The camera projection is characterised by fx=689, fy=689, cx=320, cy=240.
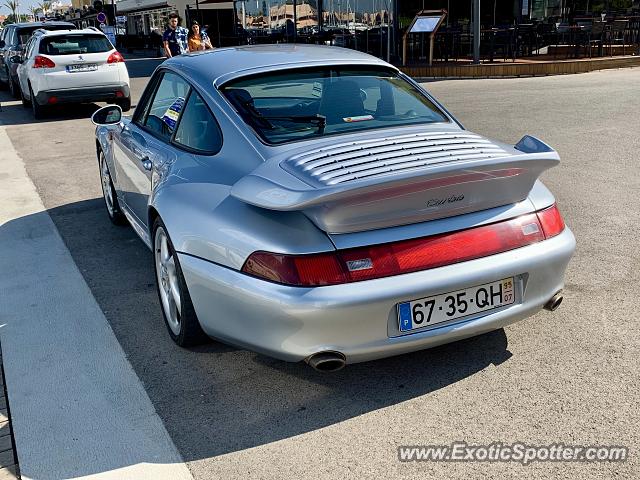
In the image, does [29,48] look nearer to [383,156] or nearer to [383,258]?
[383,156]

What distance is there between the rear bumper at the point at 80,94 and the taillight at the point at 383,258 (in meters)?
10.8

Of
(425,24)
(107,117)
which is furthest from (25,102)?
(107,117)

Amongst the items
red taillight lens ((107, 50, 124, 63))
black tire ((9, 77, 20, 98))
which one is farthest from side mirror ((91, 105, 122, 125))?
black tire ((9, 77, 20, 98))

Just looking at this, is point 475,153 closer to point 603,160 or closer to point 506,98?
point 603,160

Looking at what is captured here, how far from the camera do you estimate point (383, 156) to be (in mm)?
3117

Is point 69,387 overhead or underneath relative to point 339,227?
underneath

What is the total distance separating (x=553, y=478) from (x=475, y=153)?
1.44 m

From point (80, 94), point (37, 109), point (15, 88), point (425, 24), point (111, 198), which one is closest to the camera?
point (111, 198)

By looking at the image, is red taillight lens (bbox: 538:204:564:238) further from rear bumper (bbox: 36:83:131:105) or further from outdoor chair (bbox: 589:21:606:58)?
outdoor chair (bbox: 589:21:606:58)

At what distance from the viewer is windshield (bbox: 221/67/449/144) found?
362 cm

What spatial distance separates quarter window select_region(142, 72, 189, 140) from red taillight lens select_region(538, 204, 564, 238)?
2.15m

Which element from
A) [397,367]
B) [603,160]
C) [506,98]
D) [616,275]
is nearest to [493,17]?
[506,98]

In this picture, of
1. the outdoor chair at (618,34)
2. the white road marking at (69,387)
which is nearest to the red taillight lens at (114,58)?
the white road marking at (69,387)

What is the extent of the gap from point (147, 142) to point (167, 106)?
28cm
